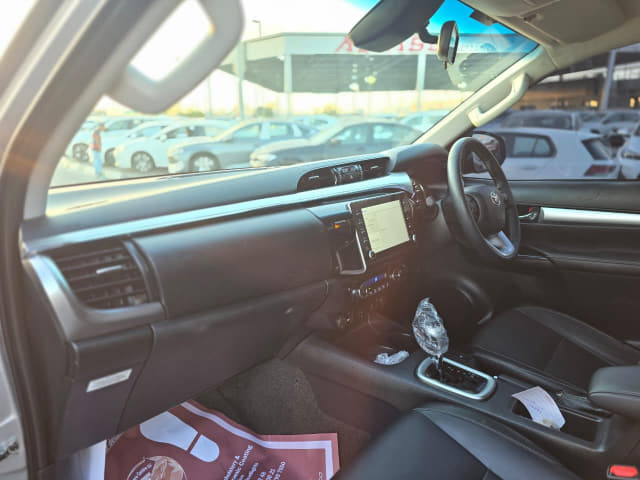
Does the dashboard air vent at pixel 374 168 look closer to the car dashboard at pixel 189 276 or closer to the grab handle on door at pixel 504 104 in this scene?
the car dashboard at pixel 189 276

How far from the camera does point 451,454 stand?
124 centimetres

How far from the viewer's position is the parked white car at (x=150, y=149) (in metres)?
1.74

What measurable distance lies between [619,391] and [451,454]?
17.1 inches

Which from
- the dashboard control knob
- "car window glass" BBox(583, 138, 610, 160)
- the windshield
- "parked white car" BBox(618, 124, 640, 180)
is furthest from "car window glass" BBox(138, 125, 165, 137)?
"parked white car" BBox(618, 124, 640, 180)

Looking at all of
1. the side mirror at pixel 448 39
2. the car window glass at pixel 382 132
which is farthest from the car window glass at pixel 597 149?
the side mirror at pixel 448 39

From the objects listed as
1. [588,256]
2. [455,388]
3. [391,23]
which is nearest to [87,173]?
[391,23]

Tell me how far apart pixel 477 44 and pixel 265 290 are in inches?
61.7

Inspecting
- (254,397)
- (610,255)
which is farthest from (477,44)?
(254,397)

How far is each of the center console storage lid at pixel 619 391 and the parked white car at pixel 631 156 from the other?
3588 millimetres

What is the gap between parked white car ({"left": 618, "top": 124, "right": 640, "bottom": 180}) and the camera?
4461 millimetres

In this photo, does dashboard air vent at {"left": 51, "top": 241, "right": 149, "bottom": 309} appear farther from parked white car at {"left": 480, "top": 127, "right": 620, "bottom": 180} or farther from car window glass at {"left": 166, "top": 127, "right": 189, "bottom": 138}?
parked white car at {"left": 480, "top": 127, "right": 620, "bottom": 180}

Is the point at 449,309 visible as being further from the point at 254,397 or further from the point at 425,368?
the point at 254,397

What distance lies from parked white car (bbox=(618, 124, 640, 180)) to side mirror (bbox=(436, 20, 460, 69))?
122 inches

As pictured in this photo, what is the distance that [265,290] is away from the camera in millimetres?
1430
